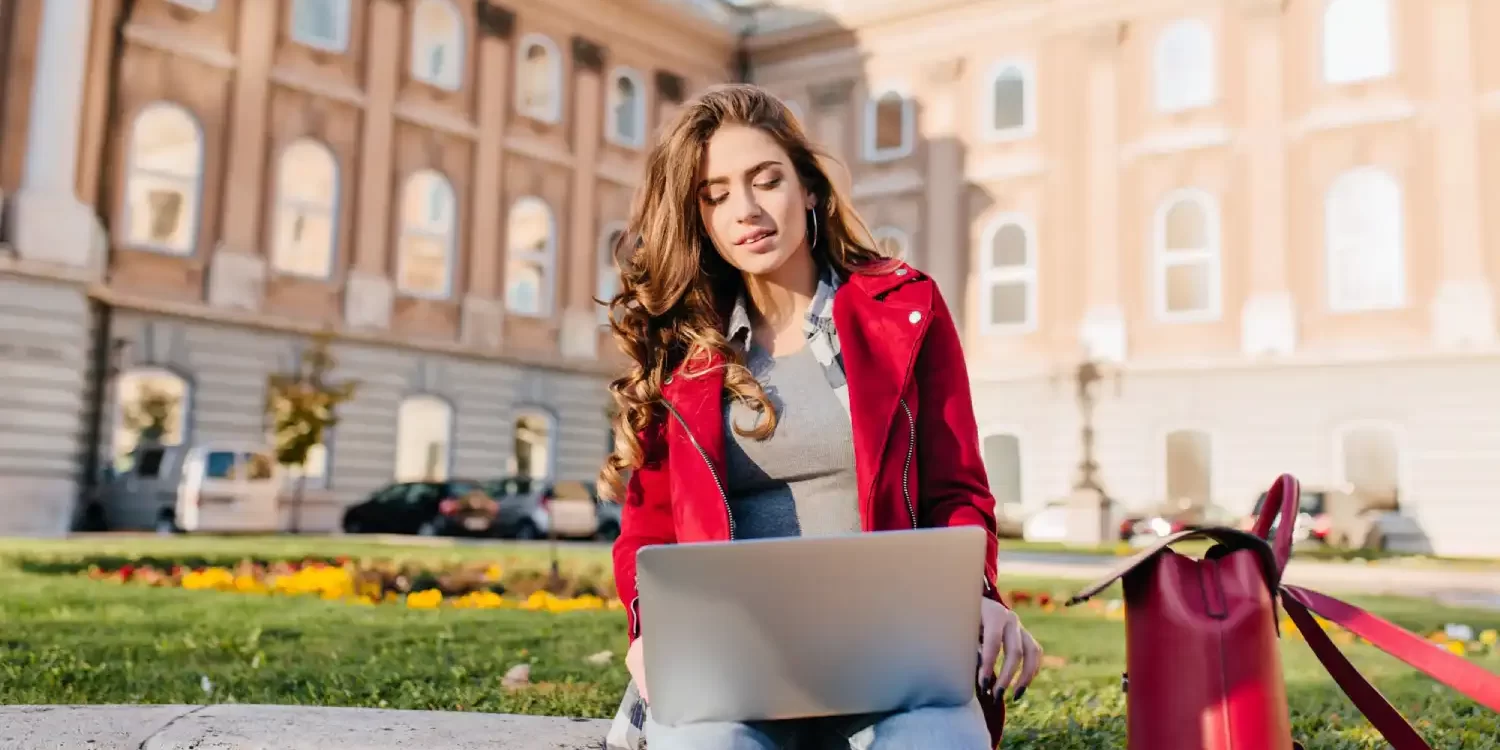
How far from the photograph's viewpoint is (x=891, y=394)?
2.15 meters

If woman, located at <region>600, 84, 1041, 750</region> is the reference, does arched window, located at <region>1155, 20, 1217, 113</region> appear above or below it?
above

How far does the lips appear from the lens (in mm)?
2381

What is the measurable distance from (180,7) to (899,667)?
69.3 feet

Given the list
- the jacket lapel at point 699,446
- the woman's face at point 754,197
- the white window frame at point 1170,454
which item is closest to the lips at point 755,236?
the woman's face at point 754,197

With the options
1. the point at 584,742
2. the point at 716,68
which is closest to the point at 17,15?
the point at 716,68

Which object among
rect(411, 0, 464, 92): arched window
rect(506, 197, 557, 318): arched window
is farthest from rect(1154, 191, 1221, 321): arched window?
rect(411, 0, 464, 92): arched window

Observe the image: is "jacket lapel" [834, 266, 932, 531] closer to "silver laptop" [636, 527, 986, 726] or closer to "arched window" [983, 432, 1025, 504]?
"silver laptop" [636, 527, 986, 726]

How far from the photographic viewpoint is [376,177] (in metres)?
22.2

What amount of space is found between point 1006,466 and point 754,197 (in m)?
22.7

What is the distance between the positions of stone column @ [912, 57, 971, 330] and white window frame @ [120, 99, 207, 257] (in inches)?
553

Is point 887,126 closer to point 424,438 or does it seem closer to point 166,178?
point 424,438

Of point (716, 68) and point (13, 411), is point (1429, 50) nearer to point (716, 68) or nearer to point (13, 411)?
point (716, 68)

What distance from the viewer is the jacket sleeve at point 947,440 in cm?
216

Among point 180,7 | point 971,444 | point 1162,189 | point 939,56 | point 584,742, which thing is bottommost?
point 584,742
